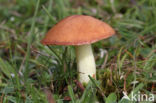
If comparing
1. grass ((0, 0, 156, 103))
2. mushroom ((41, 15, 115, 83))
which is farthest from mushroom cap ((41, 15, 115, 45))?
grass ((0, 0, 156, 103))

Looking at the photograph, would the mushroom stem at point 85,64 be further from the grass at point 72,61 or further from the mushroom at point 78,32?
the mushroom at point 78,32

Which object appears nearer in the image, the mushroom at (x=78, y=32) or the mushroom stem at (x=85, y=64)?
the mushroom at (x=78, y=32)

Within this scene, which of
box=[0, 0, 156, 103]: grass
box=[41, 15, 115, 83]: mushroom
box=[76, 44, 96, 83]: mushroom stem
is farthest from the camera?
box=[76, 44, 96, 83]: mushroom stem

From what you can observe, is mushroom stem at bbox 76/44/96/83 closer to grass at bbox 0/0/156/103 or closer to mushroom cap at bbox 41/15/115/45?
grass at bbox 0/0/156/103

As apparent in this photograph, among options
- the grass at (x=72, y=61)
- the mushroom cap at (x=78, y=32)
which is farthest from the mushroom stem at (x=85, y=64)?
the mushroom cap at (x=78, y=32)

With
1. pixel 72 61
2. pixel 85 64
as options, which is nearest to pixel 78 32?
pixel 85 64

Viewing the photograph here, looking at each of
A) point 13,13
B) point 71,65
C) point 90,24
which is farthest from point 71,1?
point 90,24
